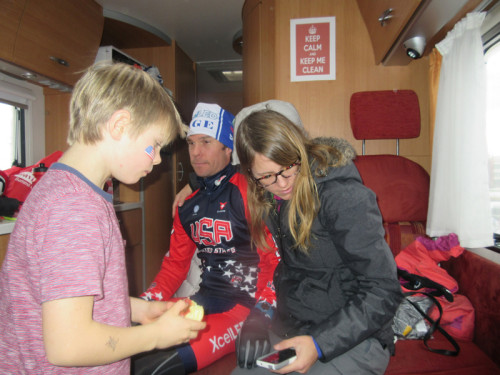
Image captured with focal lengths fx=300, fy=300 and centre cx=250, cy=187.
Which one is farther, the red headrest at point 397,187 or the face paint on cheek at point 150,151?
the red headrest at point 397,187

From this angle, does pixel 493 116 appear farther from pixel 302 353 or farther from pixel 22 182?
pixel 22 182

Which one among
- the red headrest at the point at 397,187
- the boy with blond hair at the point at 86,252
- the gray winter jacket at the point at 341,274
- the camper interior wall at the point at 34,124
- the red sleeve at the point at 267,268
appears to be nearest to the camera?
the boy with blond hair at the point at 86,252

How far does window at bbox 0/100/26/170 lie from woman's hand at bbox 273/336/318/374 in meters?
2.70

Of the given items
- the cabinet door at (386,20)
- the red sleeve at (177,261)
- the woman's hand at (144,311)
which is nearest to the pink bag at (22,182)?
the red sleeve at (177,261)

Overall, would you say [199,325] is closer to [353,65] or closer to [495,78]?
[495,78]

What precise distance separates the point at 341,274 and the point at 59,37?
9.22 feet

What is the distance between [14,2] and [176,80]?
246 centimetres

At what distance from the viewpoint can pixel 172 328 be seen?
0.74m

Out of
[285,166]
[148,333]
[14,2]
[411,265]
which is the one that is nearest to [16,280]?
[148,333]

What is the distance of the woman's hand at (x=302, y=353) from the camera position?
37.9 inches

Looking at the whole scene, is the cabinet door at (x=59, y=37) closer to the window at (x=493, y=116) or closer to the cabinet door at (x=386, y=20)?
the cabinet door at (x=386, y=20)

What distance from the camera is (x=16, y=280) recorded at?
677mm

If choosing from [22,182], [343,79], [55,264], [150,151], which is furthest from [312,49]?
[55,264]

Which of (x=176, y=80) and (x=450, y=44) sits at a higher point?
(x=176, y=80)
